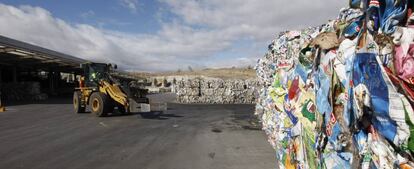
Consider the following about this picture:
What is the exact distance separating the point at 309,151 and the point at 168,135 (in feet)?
28.1

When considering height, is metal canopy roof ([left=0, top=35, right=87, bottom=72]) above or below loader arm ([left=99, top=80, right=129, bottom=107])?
above

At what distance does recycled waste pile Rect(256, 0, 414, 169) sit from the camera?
3.22 meters

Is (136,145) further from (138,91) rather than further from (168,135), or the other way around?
(138,91)

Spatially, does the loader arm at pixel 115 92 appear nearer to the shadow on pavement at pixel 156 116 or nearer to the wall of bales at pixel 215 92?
the shadow on pavement at pixel 156 116

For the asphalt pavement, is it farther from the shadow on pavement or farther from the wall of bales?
the wall of bales

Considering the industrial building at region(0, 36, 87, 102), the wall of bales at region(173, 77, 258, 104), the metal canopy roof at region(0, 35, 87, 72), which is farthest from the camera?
the wall of bales at region(173, 77, 258, 104)

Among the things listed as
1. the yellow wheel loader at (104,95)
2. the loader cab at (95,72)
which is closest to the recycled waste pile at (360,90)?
the yellow wheel loader at (104,95)

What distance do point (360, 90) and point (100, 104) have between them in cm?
1731

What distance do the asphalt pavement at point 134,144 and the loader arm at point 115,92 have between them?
4.55ft

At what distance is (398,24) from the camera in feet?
11.1

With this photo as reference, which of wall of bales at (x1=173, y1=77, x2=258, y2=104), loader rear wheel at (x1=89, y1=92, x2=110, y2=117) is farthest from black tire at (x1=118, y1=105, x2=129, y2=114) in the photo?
wall of bales at (x1=173, y1=77, x2=258, y2=104)

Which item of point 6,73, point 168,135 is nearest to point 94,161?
point 168,135

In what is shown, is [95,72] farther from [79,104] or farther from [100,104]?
[100,104]

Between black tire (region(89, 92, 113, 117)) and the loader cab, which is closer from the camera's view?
black tire (region(89, 92, 113, 117))
